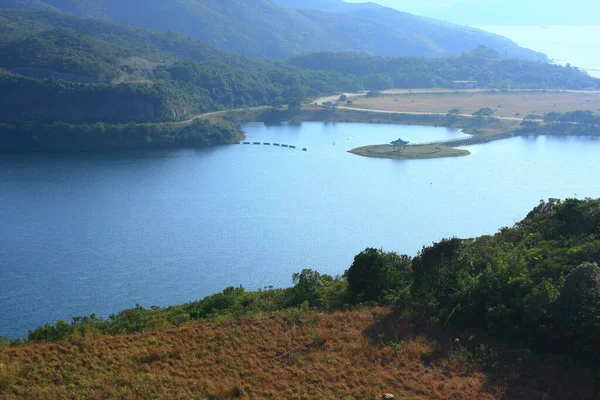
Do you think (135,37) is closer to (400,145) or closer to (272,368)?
(400,145)

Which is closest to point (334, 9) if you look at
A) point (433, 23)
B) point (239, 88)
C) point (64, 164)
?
point (433, 23)

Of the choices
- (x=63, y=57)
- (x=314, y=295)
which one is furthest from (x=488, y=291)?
(x=63, y=57)

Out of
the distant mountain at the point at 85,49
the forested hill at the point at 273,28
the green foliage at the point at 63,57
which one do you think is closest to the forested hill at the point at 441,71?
the distant mountain at the point at 85,49

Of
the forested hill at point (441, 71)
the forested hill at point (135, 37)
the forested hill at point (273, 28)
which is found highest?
the forested hill at point (273, 28)

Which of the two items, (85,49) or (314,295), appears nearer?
(314,295)

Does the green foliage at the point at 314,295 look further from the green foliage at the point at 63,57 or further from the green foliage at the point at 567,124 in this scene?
the green foliage at the point at 567,124

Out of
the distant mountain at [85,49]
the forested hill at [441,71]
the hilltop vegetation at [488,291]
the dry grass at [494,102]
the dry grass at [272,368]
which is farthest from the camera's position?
the forested hill at [441,71]

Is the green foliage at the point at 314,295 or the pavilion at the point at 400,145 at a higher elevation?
the pavilion at the point at 400,145
